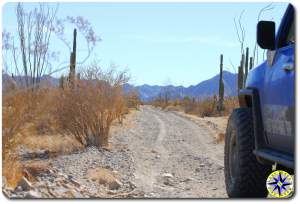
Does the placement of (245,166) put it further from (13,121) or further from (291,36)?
(13,121)

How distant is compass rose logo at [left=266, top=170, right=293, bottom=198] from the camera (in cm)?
535

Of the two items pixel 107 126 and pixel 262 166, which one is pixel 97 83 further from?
pixel 262 166

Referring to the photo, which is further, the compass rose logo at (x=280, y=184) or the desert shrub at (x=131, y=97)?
the desert shrub at (x=131, y=97)

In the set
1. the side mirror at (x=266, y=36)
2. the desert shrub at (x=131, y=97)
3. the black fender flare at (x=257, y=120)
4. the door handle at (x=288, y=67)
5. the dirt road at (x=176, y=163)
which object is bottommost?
the dirt road at (x=176, y=163)

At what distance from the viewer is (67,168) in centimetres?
980

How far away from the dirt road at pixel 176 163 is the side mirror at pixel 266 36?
2403 millimetres

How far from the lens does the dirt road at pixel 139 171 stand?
304 inches

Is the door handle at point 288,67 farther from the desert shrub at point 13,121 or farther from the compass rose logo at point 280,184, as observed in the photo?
the desert shrub at point 13,121

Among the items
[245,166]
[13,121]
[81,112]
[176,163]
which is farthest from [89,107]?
[245,166]

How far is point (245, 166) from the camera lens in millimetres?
6434

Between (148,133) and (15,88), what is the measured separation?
497 inches

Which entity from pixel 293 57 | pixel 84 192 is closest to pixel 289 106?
pixel 293 57

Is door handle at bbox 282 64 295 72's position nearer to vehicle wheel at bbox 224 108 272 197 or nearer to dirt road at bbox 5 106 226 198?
vehicle wheel at bbox 224 108 272 197

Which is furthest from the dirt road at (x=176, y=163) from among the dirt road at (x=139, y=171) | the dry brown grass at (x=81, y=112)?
the dry brown grass at (x=81, y=112)
